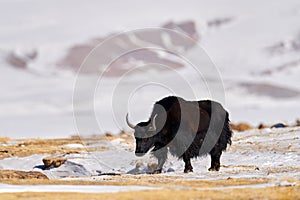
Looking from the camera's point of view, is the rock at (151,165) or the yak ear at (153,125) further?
the rock at (151,165)

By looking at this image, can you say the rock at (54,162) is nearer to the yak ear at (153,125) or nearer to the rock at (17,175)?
the rock at (17,175)

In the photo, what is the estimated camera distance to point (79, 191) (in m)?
14.2

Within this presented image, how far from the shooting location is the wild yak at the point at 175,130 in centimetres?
2095

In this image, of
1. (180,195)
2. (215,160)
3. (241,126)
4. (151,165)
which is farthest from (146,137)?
(241,126)

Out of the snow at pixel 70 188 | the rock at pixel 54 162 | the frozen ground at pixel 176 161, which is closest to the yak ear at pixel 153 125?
the frozen ground at pixel 176 161

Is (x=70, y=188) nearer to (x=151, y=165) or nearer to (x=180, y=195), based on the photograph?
(x=180, y=195)

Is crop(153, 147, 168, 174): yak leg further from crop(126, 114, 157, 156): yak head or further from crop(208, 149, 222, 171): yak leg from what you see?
crop(208, 149, 222, 171): yak leg

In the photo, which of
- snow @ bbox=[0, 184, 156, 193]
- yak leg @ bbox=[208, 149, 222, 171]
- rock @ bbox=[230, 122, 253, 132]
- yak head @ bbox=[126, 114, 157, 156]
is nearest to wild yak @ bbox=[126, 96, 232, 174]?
yak head @ bbox=[126, 114, 157, 156]

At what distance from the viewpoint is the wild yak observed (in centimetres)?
2095

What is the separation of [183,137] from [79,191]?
7.31 meters

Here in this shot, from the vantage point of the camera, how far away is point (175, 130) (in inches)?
824

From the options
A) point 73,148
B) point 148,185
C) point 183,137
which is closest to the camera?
point 148,185

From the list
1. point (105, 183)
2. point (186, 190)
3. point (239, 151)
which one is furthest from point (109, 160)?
point (186, 190)

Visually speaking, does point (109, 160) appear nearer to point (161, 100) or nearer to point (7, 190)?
point (161, 100)
